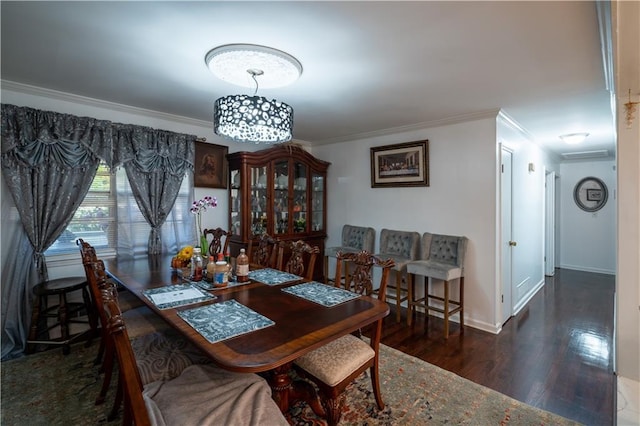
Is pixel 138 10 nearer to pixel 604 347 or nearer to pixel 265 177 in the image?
pixel 265 177

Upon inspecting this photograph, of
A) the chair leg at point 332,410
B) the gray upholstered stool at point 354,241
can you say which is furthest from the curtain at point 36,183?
the gray upholstered stool at point 354,241

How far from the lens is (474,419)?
1.89 m

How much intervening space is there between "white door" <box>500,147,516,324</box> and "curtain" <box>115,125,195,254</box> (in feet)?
11.7

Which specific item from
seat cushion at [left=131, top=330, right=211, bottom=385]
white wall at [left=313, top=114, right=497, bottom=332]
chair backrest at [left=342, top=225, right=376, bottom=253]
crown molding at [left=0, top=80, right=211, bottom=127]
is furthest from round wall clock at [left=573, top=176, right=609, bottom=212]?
seat cushion at [left=131, top=330, right=211, bottom=385]

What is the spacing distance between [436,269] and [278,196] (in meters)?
2.27

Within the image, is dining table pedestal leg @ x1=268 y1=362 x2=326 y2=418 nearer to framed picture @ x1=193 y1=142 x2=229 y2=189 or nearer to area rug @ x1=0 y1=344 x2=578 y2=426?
area rug @ x1=0 y1=344 x2=578 y2=426

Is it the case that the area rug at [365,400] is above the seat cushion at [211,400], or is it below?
below

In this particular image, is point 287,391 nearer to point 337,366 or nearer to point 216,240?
point 337,366

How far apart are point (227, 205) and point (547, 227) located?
581 cm

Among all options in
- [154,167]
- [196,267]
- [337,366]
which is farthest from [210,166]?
[337,366]

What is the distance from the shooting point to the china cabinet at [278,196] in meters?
3.90

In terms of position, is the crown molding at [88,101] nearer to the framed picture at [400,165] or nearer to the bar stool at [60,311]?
the bar stool at [60,311]

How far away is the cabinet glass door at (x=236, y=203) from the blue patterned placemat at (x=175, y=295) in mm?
1920

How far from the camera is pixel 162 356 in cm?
169
